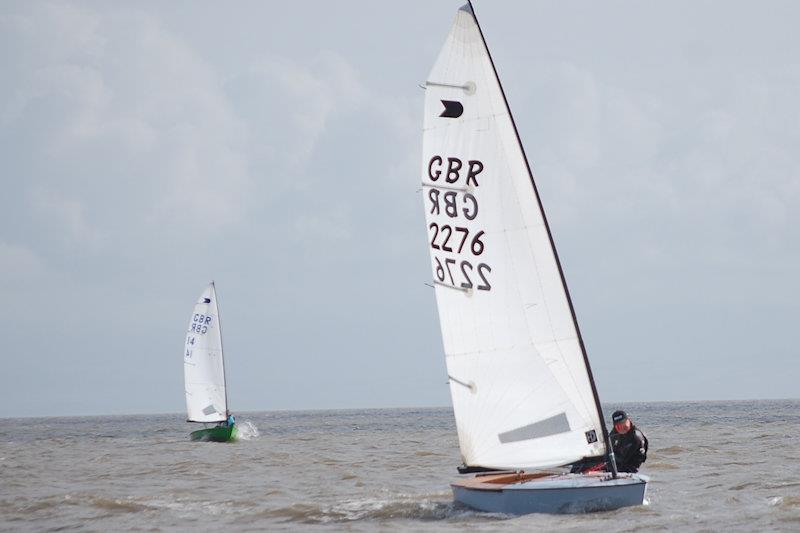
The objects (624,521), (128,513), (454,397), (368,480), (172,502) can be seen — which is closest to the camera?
(624,521)

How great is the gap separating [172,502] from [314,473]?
7.66m

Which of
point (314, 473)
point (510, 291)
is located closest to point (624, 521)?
point (510, 291)

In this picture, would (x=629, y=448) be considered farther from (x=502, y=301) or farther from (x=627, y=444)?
(x=502, y=301)

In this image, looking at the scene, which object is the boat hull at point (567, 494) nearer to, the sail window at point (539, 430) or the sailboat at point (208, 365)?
the sail window at point (539, 430)

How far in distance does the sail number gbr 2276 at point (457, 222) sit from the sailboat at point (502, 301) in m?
0.02

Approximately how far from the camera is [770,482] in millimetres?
22469

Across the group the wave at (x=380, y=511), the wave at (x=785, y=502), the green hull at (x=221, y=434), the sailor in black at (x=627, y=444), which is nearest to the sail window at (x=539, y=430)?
the wave at (x=380, y=511)

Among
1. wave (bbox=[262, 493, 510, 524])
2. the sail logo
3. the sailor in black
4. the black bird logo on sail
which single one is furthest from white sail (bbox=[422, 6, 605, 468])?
the sail logo

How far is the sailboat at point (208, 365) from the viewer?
159 ft

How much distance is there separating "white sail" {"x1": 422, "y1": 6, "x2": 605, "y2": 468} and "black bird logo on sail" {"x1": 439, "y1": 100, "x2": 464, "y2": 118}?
0.02 meters

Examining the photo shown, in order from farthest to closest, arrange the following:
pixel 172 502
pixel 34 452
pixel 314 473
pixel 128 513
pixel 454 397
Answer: pixel 34 452 < pixel 314 473 < pixel 172 502 < pixel 128 513 < pixel 454 397

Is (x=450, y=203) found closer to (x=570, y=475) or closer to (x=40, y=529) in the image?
(x=570, y=475)

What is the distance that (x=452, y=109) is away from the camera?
15.9 metres

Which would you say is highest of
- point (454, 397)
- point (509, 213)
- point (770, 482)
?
point (509, 213)
